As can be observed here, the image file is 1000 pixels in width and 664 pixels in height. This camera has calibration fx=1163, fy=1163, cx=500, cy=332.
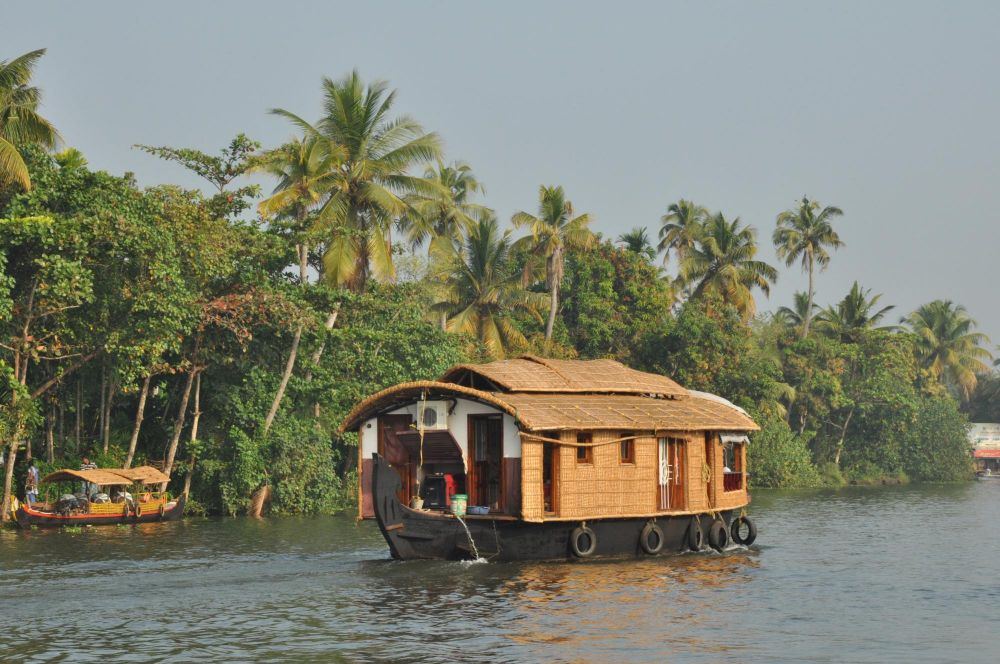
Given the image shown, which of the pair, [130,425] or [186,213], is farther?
[130,425]

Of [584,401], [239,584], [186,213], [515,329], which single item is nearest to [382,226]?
[186,213]

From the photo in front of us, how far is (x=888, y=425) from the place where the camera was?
2158 inches

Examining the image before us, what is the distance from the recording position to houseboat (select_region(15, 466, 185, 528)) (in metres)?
25.7

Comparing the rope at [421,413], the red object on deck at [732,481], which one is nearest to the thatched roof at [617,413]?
the red object on deck at [732,481]

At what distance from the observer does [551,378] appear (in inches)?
804

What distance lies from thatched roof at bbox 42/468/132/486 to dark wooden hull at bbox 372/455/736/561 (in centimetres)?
965

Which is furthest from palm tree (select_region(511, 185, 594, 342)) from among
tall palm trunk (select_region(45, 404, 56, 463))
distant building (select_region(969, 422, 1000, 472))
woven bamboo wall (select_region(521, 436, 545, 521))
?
distant building (select_region(969, 422, 1000, 472))

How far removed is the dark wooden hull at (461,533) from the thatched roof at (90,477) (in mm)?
9654

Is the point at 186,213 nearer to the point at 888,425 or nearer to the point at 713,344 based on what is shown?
the point at 713,344

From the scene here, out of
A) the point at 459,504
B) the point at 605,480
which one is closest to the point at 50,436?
the point at 459,504

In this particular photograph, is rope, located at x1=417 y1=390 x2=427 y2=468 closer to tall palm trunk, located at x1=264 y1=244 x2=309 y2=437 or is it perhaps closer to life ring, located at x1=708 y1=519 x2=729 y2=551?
life ring, located at x1=708 y1=519 x2=729 y2=551

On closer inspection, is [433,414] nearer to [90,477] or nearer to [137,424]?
[90,477]

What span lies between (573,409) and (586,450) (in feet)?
2.39

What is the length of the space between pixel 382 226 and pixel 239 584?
17.6 metres
